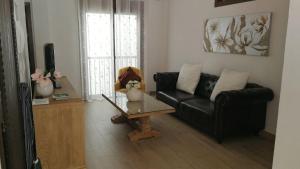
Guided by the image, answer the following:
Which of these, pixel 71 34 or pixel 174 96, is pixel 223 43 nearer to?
pixel 174 96

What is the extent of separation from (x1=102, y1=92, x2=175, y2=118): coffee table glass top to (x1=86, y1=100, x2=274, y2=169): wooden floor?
0.45 meters

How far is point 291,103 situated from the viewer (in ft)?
6.29

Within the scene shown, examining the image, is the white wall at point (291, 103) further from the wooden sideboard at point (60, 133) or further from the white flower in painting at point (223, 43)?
the white flower in painting at point (223, 43)

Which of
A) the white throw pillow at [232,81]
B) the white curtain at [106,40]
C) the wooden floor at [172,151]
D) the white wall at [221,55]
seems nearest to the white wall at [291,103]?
the wooden floor at [172,151]

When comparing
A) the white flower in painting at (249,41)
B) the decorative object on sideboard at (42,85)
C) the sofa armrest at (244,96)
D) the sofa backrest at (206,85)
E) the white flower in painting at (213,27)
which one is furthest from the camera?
the white flower in painting at (213,27)

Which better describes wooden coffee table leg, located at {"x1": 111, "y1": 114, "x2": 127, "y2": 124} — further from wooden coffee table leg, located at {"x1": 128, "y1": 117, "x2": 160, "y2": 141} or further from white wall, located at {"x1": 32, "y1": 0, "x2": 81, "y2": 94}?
white wall, located at {"x1": 32, "y1": 0, "x2": 81, "y2": 94}

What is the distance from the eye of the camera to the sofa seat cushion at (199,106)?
330cm

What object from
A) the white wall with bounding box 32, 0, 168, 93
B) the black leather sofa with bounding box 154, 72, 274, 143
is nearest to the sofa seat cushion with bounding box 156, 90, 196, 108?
the black leather sofa with bounding box 154, 72, 274, 143

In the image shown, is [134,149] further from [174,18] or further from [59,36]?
[174,18]

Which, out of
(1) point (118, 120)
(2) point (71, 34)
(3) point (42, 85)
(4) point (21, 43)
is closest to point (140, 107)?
(1) point (118, 120)

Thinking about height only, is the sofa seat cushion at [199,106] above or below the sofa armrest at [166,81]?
below

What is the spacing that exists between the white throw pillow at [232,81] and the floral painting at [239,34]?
1.27 feet

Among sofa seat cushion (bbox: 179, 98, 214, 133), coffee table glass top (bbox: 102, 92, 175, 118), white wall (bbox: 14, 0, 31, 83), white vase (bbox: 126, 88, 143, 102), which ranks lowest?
sofa seat cushion (bbox: 179, 98, 214, 133)

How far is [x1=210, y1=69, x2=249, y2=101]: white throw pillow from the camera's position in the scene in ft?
11.3
